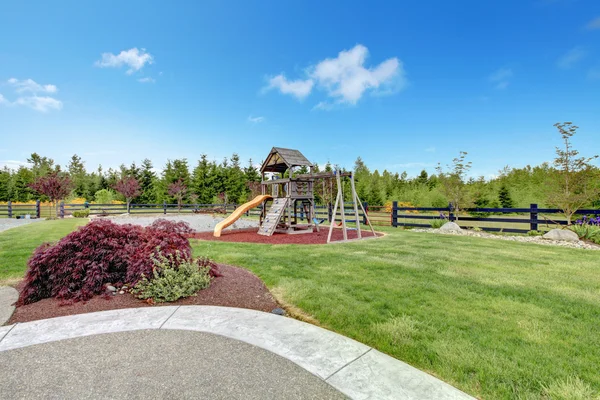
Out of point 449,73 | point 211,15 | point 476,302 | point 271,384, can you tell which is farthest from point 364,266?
point 449,73

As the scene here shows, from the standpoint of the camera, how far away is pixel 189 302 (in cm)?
380

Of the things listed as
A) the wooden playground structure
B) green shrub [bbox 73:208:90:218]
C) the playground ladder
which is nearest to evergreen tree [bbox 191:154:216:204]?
green shrub [bbox 73:208:90:218]

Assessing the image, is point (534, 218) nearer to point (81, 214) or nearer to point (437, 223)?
point (437, 223)

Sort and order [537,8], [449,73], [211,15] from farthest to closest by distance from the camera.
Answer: [449,73] → [211,15] → [537,8]

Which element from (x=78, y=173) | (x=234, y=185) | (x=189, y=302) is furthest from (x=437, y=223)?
(x=78, y=173)

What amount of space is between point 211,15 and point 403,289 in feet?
37.5

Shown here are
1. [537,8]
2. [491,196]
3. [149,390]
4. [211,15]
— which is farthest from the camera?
[491,196]

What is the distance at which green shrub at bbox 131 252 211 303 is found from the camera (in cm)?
389

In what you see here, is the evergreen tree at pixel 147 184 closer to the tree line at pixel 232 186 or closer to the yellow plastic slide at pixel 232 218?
the tree line at pixel 232 186

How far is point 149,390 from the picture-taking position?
2006 mm

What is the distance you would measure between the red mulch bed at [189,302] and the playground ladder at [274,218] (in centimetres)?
643

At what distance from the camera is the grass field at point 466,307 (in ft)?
7.20

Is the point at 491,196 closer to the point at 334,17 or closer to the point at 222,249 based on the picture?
the point at 334,17

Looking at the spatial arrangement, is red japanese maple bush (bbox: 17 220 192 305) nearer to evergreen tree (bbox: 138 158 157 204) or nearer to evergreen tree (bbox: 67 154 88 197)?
evergreen tree (bbox: 138 158 157 204)
